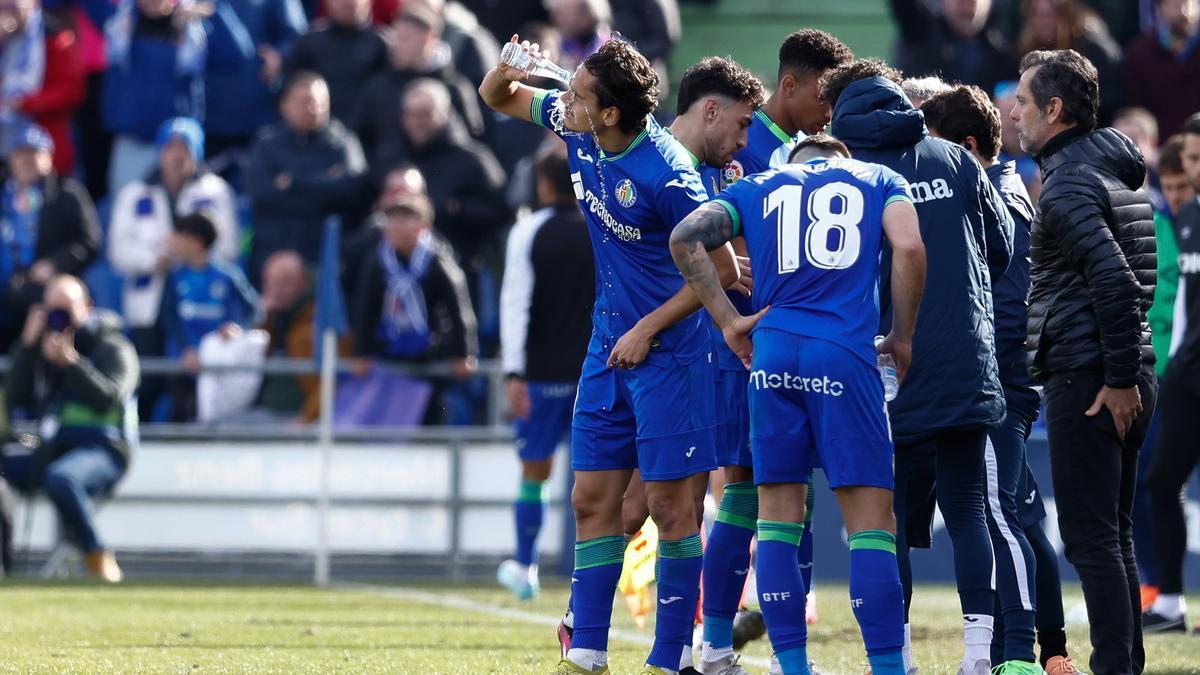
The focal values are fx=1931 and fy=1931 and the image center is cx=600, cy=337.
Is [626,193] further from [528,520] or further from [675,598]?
[528,520]

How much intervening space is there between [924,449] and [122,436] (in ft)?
27.2

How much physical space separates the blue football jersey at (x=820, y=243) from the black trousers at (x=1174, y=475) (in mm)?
4100

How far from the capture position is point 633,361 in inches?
262

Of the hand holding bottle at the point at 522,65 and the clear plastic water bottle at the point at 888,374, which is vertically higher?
the hand holding bottle at the point at 522,65

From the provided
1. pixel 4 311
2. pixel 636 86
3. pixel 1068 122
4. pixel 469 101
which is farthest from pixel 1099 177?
pixel 4 311

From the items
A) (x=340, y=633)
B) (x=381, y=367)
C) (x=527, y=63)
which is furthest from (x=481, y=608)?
(x=527, y=63)

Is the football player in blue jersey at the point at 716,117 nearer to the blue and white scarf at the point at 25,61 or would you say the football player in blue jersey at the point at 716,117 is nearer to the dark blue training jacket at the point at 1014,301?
the dark blue training jacket at the point at 1014,301

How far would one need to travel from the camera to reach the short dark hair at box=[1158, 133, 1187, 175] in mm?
10266

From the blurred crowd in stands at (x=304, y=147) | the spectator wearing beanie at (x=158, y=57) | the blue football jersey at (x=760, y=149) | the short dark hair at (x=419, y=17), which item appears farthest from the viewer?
the spectator wearing beanie at (x=158, y=57)

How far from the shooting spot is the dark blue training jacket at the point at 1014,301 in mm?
7438

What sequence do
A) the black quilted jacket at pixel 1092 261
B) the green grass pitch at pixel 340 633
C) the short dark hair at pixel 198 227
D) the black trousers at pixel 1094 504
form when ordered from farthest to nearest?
1. the short dark hair at pixel 198 227
2. the green grass pitch at pixel 340 633
3. the black trousers at pixel 1094 504
4. the black quilted jacket at pixel 1092 261

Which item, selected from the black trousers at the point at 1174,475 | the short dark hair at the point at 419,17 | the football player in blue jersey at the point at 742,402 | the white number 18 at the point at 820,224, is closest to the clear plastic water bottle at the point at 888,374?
the white number 18 at the point at 820,224

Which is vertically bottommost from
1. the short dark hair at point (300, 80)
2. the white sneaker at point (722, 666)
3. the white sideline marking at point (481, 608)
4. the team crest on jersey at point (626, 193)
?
the white sideline marking at point (481, 608)

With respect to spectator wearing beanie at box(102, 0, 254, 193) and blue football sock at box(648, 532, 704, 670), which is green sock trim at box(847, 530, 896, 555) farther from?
spectator wearing beanie at box(102, 0, 254, 193)
